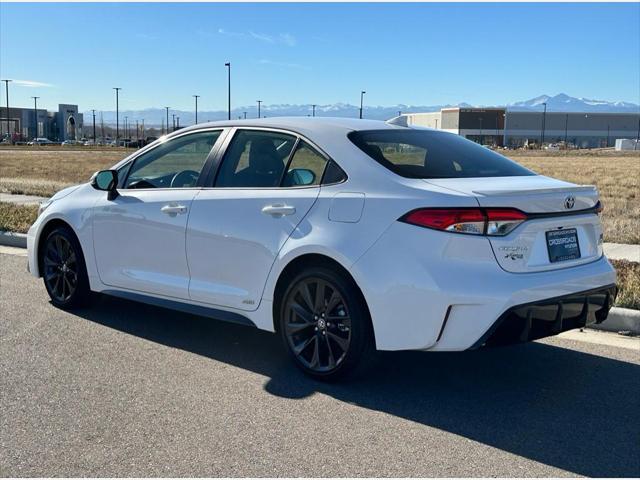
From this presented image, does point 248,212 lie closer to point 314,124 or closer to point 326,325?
point 314,124

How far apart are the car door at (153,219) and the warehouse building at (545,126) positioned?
136664 mm

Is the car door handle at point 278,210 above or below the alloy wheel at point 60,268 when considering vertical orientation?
above

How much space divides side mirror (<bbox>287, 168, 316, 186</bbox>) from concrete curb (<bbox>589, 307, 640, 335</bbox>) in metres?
2.85

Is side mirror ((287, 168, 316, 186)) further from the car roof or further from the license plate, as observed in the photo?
the license plate

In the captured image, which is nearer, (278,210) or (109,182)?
(278,210)

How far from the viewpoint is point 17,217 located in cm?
1155

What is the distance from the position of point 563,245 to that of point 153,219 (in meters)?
2.94

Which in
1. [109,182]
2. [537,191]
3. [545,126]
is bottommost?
[109,182]

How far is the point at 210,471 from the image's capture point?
11.4 ft

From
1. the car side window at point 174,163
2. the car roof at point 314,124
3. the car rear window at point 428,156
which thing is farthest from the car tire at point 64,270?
the car rear window at point 428,156

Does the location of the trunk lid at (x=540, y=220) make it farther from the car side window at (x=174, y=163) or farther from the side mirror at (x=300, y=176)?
the car side window at (x=174, y=163)

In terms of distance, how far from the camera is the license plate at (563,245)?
4305 mm

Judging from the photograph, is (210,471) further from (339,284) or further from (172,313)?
(172,313)

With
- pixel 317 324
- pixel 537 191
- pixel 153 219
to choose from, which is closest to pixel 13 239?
pixel 153 219
